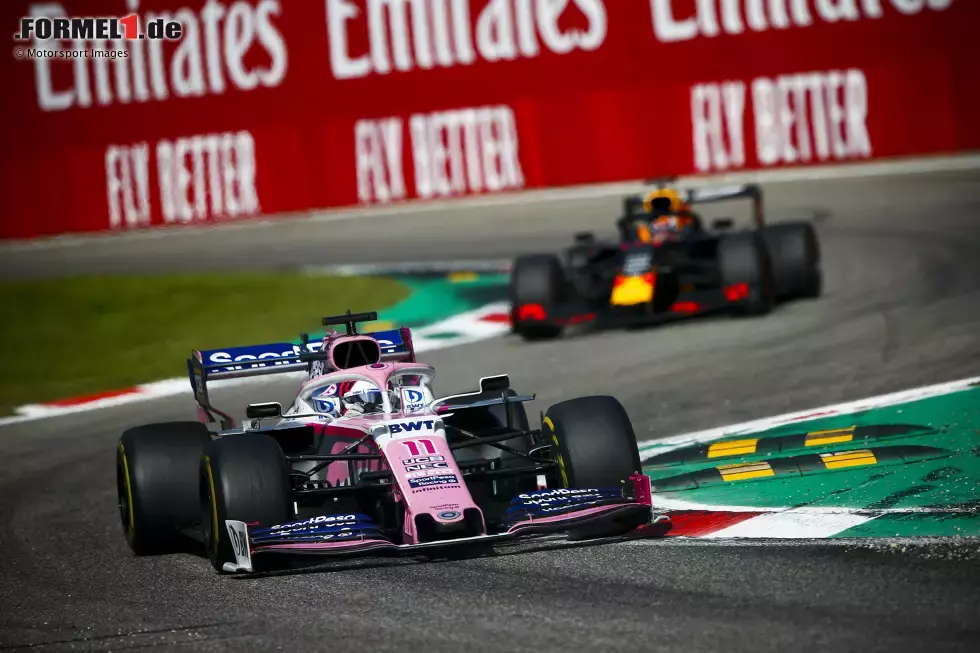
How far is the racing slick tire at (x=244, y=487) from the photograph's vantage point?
24.0 feet

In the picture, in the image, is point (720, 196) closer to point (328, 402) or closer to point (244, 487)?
point (328, 402)

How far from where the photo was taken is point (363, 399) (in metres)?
8.36

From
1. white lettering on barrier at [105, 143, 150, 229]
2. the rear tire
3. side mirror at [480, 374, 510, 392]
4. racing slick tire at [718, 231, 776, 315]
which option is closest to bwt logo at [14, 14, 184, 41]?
white lettering on barrier at [105, 143, 150, 229]

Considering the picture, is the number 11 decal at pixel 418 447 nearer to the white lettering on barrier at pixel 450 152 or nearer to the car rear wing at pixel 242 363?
the car rear wing at pixel 242 363

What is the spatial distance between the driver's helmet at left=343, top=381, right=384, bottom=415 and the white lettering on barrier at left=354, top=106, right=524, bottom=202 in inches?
690

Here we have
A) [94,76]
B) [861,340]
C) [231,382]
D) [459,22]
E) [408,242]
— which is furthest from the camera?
[94,76]

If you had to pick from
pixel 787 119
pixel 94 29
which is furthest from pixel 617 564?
pixel 94 29

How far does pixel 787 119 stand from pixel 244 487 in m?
17.8

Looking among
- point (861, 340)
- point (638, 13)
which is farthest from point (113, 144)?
point (861, 340)

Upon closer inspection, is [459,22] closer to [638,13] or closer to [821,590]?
[638,13]

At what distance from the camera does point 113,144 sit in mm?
27609

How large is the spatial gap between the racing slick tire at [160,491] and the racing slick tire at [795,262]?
8.44m

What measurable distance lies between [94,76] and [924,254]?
15.9m

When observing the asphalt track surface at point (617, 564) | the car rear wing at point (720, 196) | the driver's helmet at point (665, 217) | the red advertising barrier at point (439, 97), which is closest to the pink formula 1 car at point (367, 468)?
the asphalt track surface at point (617, 564)
